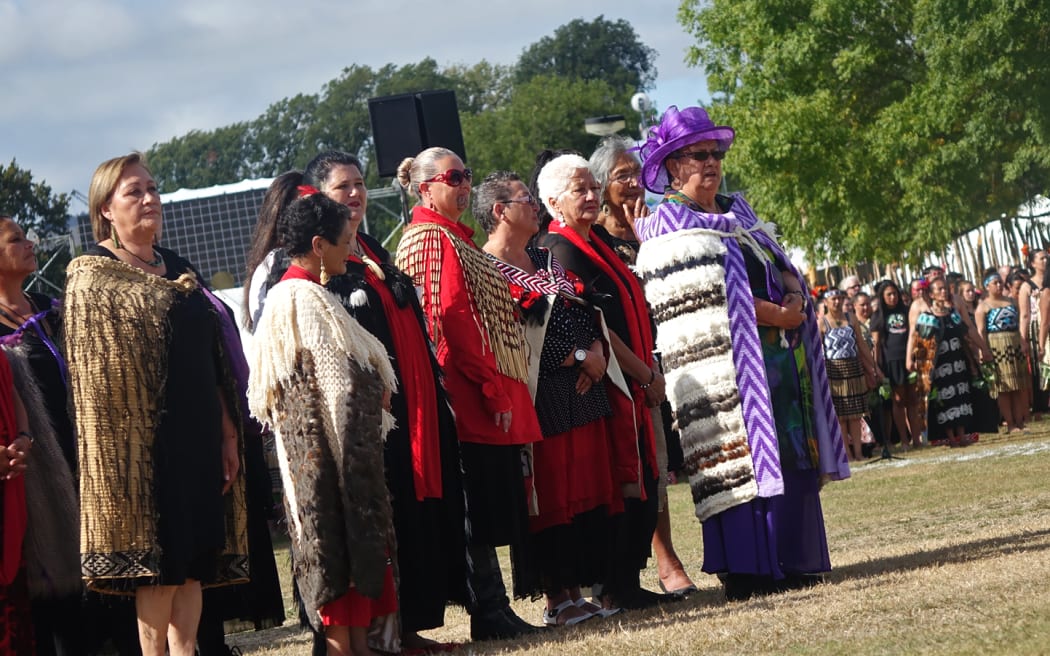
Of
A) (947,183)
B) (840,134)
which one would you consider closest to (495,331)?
(947,183)

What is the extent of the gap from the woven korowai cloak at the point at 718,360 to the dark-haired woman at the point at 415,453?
1.42 meters

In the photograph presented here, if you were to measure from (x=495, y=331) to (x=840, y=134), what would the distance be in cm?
2437

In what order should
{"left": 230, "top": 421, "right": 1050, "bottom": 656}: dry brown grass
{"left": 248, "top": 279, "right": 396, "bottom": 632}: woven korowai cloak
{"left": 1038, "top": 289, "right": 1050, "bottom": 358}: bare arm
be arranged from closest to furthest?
{"left": 230, "top": 421, "right": 1050, "bottom": 656}: dry brown grass < {"left": 248, "top": 279, "right": 396, "bottom": 632}: woven korowai cloak < {"left": 1038, "top": 289, "right": 1050, "bottom": 358}: bare arm

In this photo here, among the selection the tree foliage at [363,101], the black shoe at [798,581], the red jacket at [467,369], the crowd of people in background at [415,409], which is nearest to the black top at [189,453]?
the crowd of people in background at [415,409]

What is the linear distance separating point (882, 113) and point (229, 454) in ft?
81.7

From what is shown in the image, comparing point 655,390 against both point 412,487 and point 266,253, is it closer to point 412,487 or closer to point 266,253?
point 412,487

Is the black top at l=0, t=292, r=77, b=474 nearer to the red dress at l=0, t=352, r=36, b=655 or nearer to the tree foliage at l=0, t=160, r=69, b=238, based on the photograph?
the red dress at l=0, t=352, r=36, b=655

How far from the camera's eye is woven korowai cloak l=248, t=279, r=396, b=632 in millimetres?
5895

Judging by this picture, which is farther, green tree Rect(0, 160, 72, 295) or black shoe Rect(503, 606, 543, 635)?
green tree Rect(0, 160, 72, 295)

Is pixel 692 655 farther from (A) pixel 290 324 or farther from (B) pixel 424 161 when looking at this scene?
(B) pixel 424 161

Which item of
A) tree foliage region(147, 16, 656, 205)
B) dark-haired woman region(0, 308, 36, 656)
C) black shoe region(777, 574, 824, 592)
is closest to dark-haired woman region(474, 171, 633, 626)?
black shoe region(777, 574, 824, 592)

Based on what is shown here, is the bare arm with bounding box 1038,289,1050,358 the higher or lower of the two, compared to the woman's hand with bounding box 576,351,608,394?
higher

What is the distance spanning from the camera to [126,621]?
22.0 feet

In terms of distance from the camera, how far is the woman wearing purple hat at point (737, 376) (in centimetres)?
749
